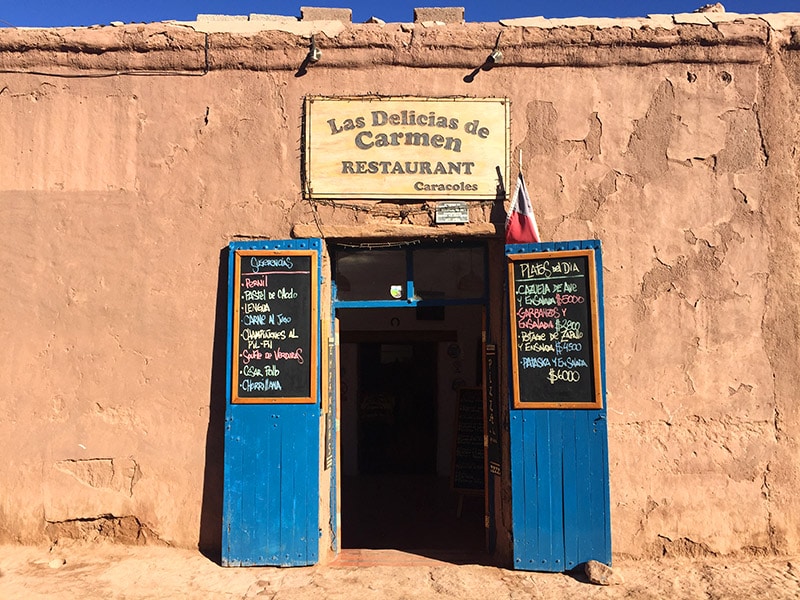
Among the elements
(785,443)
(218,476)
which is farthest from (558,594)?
(218,476)

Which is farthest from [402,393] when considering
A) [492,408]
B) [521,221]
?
[521,221]

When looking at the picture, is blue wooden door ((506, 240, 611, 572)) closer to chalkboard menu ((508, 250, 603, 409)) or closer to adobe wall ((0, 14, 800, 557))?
chalkboard menu ((508, 250, 603, 409))

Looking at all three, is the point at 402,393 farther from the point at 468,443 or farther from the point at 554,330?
the point at 554,330

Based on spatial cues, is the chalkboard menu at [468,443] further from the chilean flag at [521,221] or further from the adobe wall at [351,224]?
the chilean flag at [521,221]

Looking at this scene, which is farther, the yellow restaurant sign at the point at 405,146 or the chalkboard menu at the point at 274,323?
the yellow restaurant sign at the point at 405,146

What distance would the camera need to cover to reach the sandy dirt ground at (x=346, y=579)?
13.4 ft

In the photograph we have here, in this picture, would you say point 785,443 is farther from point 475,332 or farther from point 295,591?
point 475,332

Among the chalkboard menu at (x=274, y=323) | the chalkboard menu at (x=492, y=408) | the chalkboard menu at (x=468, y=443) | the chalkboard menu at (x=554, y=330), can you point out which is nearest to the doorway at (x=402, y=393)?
the chalkboard menu at (x=468, y=443)

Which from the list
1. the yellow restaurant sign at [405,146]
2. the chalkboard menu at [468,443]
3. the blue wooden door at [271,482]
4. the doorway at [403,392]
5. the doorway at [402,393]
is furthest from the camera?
the doorway at [402,393]

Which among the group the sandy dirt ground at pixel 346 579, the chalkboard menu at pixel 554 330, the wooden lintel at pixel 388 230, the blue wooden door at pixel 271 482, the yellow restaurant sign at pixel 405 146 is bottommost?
the sandy dirt ground at pixel 346 579

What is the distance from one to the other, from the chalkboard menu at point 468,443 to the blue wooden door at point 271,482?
7.22 ft

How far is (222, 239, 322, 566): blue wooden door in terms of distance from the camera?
14.7 feet

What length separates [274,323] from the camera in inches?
181

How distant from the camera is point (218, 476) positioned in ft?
15.2
